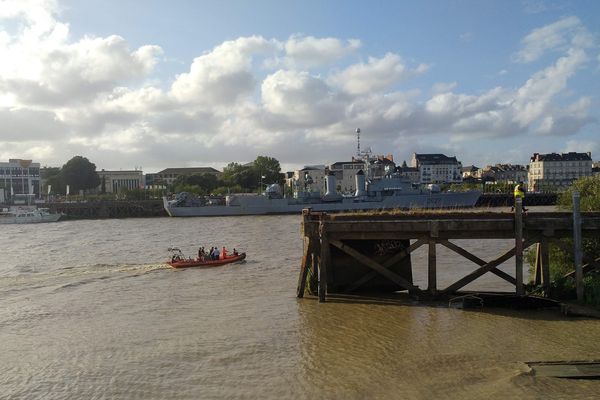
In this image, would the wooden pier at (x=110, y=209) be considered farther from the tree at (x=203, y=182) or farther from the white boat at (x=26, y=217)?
the tree at (x=203, y=182)

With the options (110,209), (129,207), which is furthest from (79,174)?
(129,207)

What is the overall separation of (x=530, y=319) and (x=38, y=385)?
36.7 ft

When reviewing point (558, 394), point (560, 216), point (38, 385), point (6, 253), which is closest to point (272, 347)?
point (38, 385)

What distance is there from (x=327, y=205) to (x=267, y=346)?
65915mm

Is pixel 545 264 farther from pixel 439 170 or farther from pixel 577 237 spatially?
pixel 439 170

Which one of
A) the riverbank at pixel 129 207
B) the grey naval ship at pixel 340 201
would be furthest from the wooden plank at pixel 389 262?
the riverbank at pixel 129 207

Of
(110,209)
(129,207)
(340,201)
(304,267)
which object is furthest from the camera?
(129,207)

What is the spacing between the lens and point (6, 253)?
119 feet

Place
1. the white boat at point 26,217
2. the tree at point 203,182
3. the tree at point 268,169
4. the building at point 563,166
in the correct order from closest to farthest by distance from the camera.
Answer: the white boat at point 26,217 < the tree at point 203,182 < the tree at point 268,169 < the building at point 563,166

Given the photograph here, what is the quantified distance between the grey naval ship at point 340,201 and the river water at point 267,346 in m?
56.8

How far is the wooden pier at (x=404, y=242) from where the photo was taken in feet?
45.0

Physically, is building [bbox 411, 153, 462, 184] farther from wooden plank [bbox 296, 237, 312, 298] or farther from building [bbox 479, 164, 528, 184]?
wooden plank [bbox 296, 237, 312, 298]

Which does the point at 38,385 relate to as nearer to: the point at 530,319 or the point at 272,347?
the point at 272,347

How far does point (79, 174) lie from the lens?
122 meters
